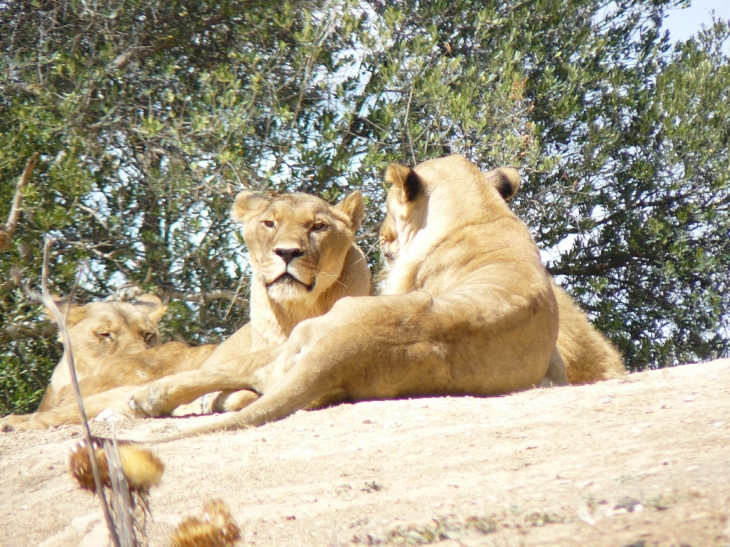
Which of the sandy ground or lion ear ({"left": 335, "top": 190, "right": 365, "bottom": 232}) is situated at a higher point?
lion ear ({"left": 335, "top": 190, "right": 365, "bottom": 232})

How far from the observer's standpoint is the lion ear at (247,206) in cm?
620

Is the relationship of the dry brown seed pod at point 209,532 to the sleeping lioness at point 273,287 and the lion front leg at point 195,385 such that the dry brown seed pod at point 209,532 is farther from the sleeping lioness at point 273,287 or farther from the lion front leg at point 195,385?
the sleeping lioness at point 273,287

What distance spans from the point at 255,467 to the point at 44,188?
4.61 meters

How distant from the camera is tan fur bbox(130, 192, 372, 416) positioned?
18.5 ft

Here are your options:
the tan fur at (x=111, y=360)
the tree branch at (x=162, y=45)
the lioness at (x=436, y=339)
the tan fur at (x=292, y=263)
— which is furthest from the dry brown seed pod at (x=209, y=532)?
the tree branch at (x=162, y=45)

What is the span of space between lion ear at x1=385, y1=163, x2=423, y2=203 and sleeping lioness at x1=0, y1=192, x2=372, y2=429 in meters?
0.48

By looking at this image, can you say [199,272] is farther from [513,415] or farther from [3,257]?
[513,415]

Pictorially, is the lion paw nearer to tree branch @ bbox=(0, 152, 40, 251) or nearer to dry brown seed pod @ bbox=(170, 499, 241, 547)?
tree branch @ bbox=(0, 152, 40, 251)

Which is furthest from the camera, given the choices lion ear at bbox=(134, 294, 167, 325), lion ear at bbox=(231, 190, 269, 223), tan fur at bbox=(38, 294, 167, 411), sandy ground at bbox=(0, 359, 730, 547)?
lion ear at bbox=(134, 294, 167, 325)

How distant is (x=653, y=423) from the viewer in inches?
128

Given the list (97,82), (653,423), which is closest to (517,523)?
(653,423)

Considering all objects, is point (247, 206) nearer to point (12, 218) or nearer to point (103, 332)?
point (103, 332)

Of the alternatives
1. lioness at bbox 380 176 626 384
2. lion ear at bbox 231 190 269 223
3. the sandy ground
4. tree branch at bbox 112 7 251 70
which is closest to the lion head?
lion ear at bbox 231 190 269 223

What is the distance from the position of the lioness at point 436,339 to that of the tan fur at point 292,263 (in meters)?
0.65
